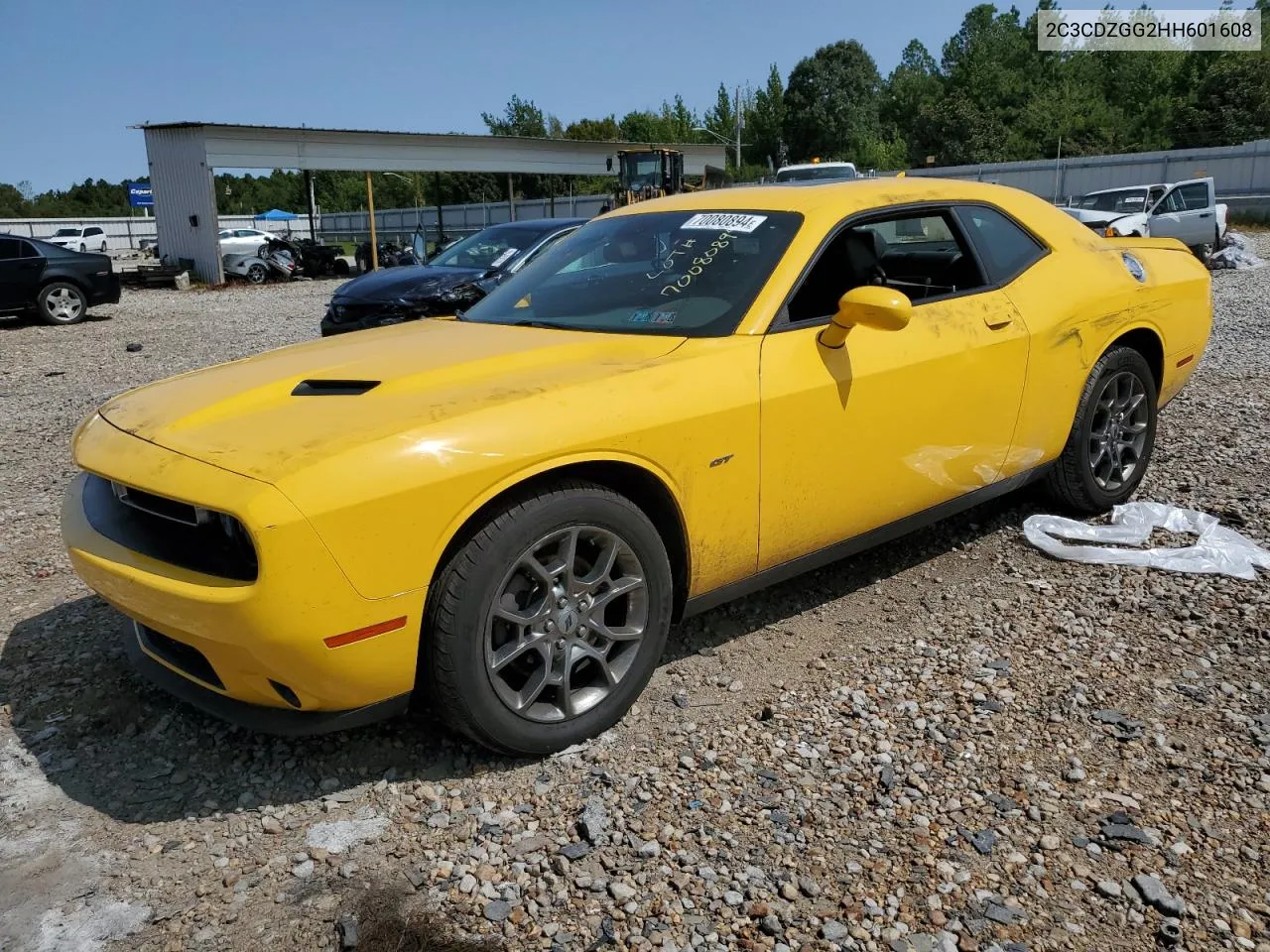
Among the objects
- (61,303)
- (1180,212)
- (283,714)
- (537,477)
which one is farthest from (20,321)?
(1180,212)

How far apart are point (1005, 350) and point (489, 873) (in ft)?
9.01

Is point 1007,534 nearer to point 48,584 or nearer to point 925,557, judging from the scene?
point 925,557

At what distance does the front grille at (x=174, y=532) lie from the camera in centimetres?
242

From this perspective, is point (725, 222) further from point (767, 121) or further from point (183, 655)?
point (767, 121)

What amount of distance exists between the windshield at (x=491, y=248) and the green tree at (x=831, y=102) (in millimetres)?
69041

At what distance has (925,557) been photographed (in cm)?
437

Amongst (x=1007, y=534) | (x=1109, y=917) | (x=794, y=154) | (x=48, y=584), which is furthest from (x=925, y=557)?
(x=794, y=154)

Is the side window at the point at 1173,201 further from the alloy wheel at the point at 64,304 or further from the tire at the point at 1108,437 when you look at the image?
the alloy wheel at the point at 64,304

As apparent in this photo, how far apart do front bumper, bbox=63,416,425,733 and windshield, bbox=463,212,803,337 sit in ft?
4.59

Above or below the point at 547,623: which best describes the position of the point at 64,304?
above

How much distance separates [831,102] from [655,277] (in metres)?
80.5

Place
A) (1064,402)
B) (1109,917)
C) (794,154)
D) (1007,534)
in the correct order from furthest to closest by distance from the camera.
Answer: (794,154)
(1007,534)
(1064,402)
(1109,917)

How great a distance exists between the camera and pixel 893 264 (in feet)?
14.5

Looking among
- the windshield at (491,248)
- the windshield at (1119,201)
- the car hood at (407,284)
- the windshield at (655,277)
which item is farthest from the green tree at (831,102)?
the windshield at (655,277)
